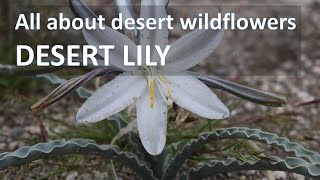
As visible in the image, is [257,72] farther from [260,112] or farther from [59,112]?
[59,112]

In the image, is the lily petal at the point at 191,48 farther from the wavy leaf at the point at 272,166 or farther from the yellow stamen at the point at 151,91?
the wavy leaf at the point at 272,166

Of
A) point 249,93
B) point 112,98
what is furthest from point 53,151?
point 249,93

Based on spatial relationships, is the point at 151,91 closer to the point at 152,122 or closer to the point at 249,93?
the point at 152,122

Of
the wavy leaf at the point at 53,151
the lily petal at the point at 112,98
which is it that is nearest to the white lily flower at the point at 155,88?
the lily petal at the point at 112,98

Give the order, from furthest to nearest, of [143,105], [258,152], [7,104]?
[7,104] < [258,152] < [143,105]

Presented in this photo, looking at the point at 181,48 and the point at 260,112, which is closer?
the point at 181,48

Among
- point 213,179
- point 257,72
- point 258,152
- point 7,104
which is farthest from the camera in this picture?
point 257,72

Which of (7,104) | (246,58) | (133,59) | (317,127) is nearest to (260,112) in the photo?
(317,127)
